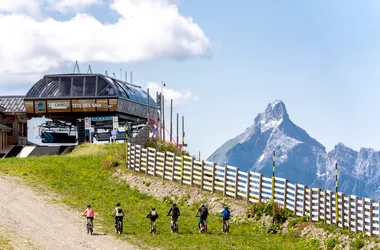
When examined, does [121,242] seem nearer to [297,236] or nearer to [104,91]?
[297,236]

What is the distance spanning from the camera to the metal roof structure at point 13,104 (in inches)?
3278

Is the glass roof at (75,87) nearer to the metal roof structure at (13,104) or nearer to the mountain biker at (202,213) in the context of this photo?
the metal roof structure at (13,104)

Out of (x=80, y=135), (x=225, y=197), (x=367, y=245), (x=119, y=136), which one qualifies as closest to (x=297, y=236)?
(x=367, y=245)

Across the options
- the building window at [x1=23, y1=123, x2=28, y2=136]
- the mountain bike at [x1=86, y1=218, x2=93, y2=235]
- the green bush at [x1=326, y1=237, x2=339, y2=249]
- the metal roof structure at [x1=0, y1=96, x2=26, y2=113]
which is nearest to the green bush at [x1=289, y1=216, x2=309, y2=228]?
the green bush at [x1=326, y1=237, x2=339, y2=249]

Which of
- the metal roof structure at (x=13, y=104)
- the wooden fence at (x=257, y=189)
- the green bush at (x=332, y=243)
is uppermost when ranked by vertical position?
the metal roof structure at (x=13, y=104)

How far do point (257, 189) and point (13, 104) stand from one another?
55.3 meters

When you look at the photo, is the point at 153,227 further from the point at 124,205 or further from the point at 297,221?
the point at 124,205

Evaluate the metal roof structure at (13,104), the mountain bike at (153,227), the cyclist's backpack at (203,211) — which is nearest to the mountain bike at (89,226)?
the mountain bike at (153,227)

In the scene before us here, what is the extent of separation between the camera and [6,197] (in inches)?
1578

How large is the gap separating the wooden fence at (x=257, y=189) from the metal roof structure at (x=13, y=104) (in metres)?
37.0

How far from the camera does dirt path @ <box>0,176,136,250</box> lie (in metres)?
28.3

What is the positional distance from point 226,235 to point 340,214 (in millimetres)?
5343

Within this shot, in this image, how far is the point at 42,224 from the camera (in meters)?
32.9

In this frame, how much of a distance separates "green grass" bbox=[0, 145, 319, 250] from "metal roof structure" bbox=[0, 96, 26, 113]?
24.4 metres
